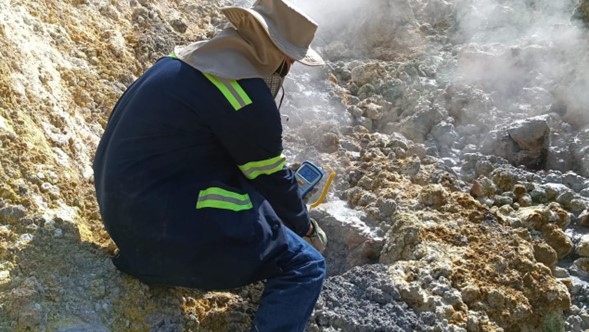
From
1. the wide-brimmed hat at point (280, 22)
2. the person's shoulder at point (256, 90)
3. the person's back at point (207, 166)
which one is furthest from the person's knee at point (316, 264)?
the wide-brimmed hat at point (280, 22)

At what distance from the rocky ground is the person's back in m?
0.32

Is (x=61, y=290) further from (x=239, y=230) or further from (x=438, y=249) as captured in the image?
(x=438, y=249)

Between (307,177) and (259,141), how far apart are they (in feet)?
2.63

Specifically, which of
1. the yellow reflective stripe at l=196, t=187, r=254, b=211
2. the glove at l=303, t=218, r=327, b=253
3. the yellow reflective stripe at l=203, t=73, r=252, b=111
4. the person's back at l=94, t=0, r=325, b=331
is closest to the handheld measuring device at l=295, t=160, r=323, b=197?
the glove at l=303, t=218, r=327, b=253

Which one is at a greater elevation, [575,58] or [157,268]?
[575,58]

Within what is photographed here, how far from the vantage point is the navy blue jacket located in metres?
2.37

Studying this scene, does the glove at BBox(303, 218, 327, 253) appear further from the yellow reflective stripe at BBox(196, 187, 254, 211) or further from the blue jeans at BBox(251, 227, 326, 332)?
the yellow reflective stripe at BBox(196, 187, 254, 211)

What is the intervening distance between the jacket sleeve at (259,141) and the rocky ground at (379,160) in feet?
1.99

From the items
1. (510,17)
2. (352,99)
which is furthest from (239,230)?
(510,17)

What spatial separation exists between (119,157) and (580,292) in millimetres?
2515

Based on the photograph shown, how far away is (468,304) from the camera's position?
315 centimetres

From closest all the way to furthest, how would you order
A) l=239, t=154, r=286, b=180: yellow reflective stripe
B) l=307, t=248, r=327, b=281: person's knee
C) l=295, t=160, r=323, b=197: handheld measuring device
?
l=239, t=154, r=286, b=180: yellow reflective stripe < l=307, t=248, r=327, b=281: person's knee < l=295, t=160, r=323, b=197: handheld measuring device

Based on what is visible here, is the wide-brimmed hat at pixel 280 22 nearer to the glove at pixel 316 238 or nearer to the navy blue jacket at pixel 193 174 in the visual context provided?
the navy blue jacket at pixel 193 174

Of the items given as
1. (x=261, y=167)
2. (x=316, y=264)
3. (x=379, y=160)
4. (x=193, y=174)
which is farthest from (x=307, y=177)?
(x=379, y=160)
